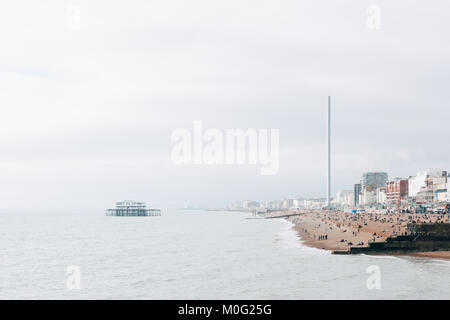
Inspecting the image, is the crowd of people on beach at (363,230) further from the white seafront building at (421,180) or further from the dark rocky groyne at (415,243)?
the white seafront building at (421,180)

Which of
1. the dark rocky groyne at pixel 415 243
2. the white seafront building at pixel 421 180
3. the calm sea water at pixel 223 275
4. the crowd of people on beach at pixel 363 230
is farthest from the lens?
the white seafront building at pixel 421 180

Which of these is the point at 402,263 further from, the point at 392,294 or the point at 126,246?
the point at 126,246

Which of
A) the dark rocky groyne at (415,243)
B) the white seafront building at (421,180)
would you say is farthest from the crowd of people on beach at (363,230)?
the white seafront building at (421,180)

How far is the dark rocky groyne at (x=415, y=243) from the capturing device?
53750 mm

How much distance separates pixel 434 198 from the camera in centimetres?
17075

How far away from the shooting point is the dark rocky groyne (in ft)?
176

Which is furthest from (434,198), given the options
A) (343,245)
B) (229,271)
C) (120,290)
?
(120,290)

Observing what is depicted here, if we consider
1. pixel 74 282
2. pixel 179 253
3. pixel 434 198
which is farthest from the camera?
pixel 434 198

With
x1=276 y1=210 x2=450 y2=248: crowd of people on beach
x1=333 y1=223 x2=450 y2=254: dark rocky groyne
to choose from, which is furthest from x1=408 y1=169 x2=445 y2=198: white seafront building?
x1=333 y1=223 x2=450 y2=254: dark rocky groyne

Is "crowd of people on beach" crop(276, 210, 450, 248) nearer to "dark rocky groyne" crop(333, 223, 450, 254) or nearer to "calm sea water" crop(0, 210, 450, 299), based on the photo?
"dark rocky groyne" crop(333, 223, 450, 254)

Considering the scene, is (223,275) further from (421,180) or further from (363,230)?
(421,180)

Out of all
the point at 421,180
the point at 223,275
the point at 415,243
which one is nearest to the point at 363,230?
the point at 415,243
